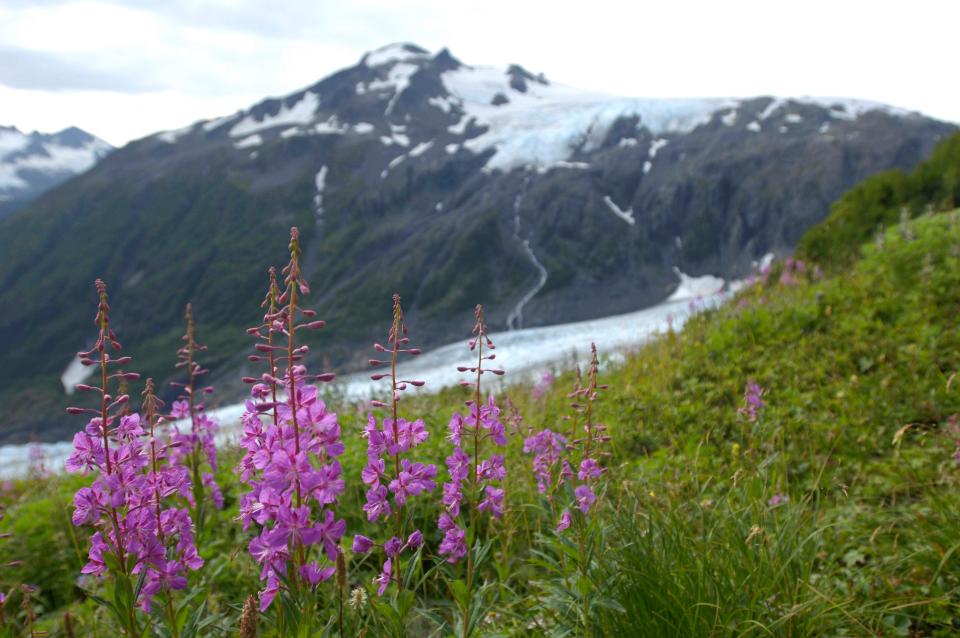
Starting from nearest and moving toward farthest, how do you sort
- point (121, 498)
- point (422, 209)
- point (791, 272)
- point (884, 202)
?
1. point (121, 498)
2. point (791, 272)
3. point (884, 202)
4. point (422, 209)

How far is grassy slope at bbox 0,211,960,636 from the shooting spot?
268 centimetres

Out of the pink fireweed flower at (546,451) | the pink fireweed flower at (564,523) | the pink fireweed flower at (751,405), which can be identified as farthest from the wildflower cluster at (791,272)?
the pink fireweed flower at (564,523)

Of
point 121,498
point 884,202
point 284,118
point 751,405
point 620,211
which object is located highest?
point 284,118

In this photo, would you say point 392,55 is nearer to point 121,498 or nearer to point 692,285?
point 692,285

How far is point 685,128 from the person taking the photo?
334 feet

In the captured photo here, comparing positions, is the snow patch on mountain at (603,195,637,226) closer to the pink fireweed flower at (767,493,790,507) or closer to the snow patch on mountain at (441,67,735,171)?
the snow patch on mountain at (441,67,735,171)

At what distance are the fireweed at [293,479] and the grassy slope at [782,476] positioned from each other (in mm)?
1160

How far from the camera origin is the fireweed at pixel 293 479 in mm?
1735

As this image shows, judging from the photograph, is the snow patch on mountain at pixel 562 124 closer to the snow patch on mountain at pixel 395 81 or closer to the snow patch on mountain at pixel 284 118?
the snow patch on mountain at pixel 395 81

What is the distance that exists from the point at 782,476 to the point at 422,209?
370 ft

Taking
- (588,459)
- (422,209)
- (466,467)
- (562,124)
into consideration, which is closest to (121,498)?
(466,467)

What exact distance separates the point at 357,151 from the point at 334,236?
21876mm

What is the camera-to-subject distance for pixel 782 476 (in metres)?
4.21

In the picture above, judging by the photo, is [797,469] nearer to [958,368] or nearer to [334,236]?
[958,368]
